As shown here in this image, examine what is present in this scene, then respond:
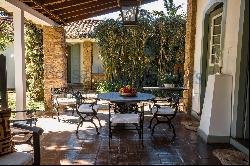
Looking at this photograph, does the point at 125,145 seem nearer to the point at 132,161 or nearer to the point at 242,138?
the point at 132,161

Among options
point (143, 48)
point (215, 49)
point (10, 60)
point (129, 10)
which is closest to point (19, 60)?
point (129, 10)

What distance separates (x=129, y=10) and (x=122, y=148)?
8.30 ft

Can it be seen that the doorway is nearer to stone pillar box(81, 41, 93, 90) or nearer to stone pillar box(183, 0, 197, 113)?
stone pillar box(183, 0, 197, 113)

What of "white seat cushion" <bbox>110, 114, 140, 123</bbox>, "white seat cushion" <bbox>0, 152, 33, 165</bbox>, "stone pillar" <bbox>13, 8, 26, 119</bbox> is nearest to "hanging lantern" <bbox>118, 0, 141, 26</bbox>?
"white seat cushion" <bbox>110, 114, 140, 123</bbox>

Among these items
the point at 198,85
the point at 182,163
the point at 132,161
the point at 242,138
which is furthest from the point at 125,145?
the point at 198,85

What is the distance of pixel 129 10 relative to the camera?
5.20 meters

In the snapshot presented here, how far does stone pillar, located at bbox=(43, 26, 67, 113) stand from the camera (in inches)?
342

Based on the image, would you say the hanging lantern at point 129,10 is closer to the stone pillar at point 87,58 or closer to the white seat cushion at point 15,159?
the white seat cushion at point 15,159

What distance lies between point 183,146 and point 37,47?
23.4 feet

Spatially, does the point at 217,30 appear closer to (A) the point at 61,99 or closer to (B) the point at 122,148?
(B) the point at 122,148

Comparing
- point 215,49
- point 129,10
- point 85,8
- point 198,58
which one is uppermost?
point 85,8

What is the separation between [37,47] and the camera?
10.1 metres

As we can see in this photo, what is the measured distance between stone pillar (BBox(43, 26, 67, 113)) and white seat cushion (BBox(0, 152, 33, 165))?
5386 millimetres

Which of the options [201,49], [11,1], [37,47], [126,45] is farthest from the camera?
[126,45]
